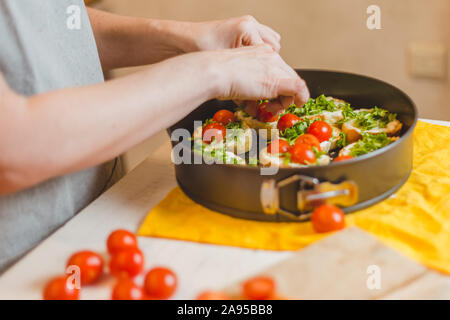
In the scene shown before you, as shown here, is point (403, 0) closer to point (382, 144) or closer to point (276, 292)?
point (382, 144)

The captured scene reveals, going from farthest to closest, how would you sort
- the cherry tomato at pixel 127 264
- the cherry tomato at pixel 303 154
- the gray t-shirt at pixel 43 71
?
the cherry tomato at pixel 303 154, the gray t-shirt at pixel 43 71, the cherry tomato at pixel 127 264

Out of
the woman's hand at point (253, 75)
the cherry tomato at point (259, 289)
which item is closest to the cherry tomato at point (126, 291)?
the cherry tomato at point (259, 289)

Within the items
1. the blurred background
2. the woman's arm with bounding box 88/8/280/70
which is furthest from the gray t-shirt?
the blurred background

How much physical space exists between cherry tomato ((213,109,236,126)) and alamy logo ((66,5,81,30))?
1.38 feet

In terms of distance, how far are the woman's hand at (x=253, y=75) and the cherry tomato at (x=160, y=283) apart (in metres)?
0.39

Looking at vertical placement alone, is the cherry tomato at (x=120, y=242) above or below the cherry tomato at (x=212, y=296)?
above

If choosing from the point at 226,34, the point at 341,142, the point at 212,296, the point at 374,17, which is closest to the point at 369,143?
the point at 341,142

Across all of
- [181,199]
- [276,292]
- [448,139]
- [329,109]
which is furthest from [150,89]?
[448,139]

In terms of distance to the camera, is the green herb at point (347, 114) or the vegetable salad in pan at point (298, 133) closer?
the vegetable salad in pan at point (298, 133)

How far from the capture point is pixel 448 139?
4.49ft

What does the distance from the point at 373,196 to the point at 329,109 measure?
437 millimetres

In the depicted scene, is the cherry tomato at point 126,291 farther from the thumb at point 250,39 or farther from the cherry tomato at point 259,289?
the thumb at point 250,39

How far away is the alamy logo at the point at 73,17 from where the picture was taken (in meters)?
1.23

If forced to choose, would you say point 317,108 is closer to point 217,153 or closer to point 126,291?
point 217,153
